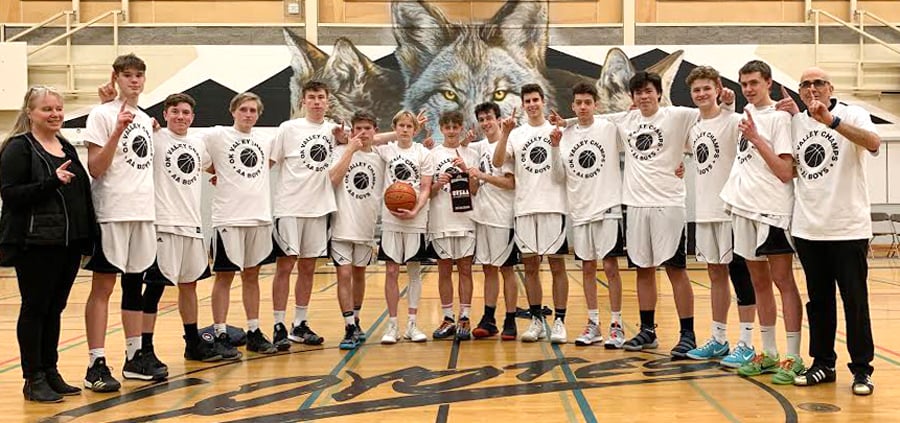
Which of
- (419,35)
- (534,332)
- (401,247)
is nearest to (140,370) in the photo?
(401,247)

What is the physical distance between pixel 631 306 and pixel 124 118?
6008 mm

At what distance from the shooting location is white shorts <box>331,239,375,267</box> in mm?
6484

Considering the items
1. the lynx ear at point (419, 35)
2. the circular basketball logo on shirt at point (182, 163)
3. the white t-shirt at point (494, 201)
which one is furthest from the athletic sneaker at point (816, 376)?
the lynx ear at point (419, 35)

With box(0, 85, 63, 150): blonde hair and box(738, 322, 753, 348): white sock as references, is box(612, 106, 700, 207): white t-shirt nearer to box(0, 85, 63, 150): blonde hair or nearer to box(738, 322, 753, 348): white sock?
box(738, 322, 753, 348): white sock

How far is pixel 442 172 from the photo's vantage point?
671 centimetres

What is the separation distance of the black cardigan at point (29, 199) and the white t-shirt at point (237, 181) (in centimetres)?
147

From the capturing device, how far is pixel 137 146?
5023 mm

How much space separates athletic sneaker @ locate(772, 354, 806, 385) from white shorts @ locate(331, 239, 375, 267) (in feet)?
10.3

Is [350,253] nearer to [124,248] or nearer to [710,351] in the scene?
[124,248]

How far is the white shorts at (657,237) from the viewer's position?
19.1ft

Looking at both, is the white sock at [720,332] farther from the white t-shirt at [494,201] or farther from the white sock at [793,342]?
the white t-shirt at [494,201]

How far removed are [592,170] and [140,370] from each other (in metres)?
3.42

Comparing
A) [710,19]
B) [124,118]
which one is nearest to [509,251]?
[124,118]

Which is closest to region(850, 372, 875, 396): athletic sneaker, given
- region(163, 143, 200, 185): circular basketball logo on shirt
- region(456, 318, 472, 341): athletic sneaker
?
region(456, 318, 472, 341): athletic sneaker
